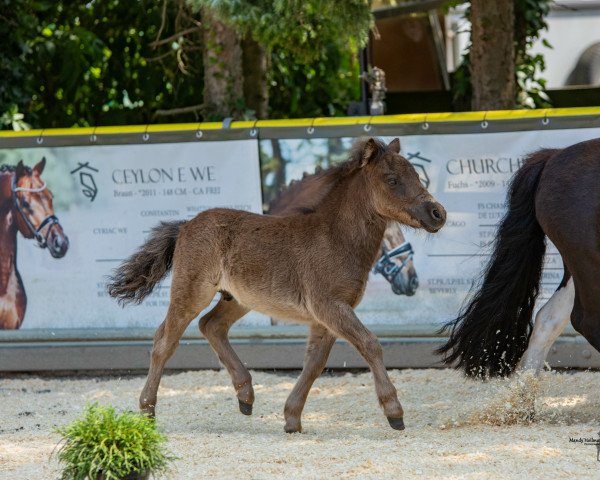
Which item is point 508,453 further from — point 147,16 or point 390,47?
point 390,47

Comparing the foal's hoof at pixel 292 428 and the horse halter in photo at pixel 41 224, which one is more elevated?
the horse halter in photo at pixel 41 224

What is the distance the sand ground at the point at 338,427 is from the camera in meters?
4.86

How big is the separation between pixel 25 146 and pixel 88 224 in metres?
0.81

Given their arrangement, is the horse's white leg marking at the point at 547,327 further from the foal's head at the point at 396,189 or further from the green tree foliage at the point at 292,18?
the green tree foliage at the point at 292,18

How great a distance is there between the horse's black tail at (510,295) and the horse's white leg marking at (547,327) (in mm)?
60

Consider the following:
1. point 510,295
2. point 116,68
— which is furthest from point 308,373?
point 116,68

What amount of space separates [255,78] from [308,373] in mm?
4764

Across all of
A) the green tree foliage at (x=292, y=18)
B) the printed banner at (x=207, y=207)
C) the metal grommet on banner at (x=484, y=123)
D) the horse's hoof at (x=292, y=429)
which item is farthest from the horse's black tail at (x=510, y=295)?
the green tree foliage at (x=292, y=18)

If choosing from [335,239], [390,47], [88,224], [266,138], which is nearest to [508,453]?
[335,239]

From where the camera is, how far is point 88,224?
26.5 ft

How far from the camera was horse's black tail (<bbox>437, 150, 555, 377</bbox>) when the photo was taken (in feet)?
20.1

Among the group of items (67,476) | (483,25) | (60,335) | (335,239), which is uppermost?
(483,25)

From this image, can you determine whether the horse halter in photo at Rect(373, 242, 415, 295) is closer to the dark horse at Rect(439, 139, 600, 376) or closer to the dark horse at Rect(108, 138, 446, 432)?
the dark horse at Rect(439, 139, 600, 376)

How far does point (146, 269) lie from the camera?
6.20 metres
